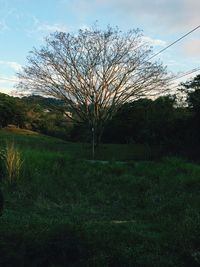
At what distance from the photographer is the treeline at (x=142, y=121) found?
25875mm

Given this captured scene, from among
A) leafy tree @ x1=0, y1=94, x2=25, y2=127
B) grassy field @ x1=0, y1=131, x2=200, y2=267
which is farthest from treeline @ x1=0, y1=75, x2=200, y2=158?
grassy field @ x1=0, y1=131, x2=200, y2=267

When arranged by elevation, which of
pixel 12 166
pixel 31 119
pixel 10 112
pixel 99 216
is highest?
pixel 10 112

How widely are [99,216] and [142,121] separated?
29.5m

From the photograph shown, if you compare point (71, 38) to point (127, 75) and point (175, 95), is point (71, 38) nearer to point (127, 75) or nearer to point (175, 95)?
point (127, 75)

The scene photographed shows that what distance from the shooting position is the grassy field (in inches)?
211

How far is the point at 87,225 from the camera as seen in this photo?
23.6ft

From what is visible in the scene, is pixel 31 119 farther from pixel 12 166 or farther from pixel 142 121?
pixel 12 166

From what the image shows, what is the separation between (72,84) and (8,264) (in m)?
33.5

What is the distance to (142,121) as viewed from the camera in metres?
38.0

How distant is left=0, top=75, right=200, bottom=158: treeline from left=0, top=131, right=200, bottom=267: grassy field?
9.22m

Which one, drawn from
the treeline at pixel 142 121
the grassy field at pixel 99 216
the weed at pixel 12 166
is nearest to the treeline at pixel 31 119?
the treeline at pixel 142 121

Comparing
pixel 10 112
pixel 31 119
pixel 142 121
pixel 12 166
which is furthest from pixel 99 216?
pixel 31 119

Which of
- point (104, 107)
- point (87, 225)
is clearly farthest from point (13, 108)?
point (87, 225)

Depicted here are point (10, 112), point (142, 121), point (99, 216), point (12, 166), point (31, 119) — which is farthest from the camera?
point (31, 119)
